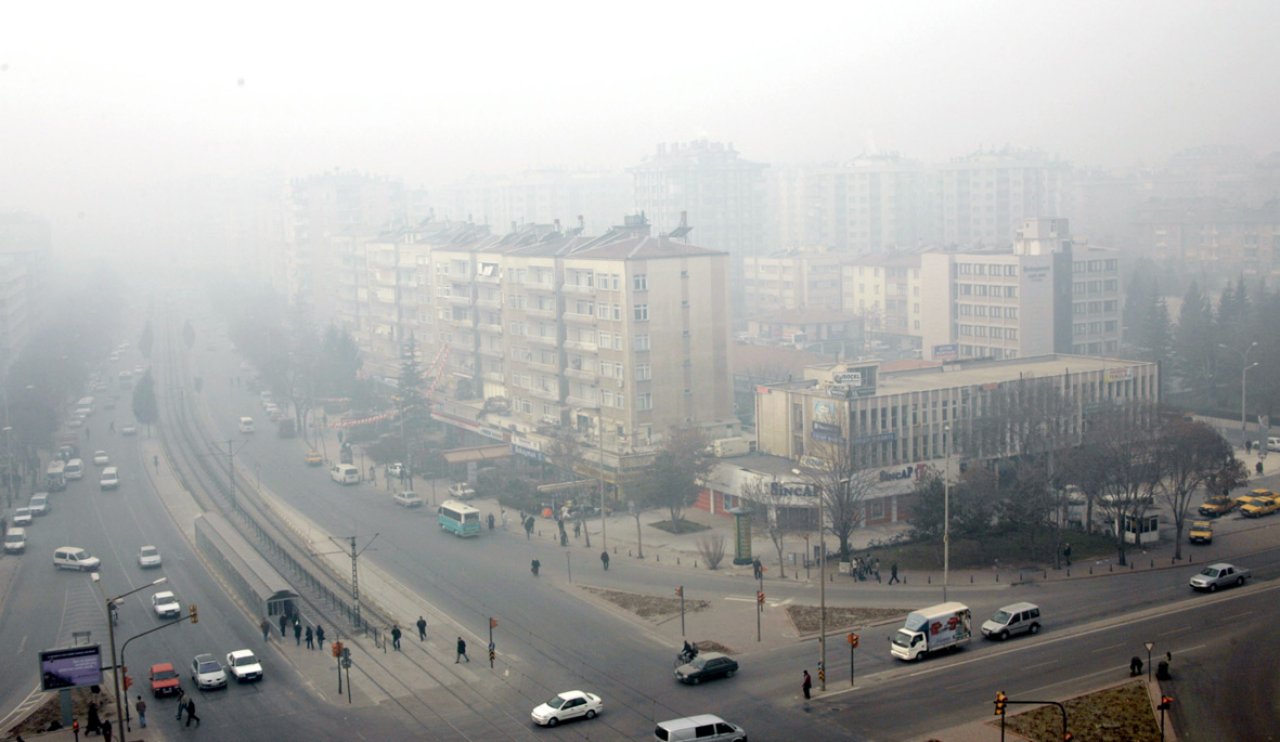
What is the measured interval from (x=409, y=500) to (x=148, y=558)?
1343 centimetres

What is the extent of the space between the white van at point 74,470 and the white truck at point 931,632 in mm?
51650

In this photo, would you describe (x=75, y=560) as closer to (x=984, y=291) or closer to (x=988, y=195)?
(x=984, y=291)

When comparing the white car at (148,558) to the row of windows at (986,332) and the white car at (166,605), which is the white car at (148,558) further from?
the row of windows at (986,332)

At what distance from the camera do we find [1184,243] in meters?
144

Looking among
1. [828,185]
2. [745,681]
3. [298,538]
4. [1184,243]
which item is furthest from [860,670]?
[828,185]

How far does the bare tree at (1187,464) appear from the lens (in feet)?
152

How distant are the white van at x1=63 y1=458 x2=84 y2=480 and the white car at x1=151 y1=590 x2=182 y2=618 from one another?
2980 cm

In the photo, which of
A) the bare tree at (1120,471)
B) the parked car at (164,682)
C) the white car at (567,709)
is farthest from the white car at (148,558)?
the bare tree at (1120,471)

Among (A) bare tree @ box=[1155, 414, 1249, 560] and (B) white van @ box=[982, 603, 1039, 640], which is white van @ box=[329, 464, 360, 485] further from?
(B) white van @ box=[982, 603, 1039, 640]

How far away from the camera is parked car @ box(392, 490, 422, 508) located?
202 feet

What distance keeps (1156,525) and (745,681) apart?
21444mm

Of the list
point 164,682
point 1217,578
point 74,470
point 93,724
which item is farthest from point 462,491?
point 1217,578

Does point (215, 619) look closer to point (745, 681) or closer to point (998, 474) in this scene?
point (745, 681)

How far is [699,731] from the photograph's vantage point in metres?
28.6
